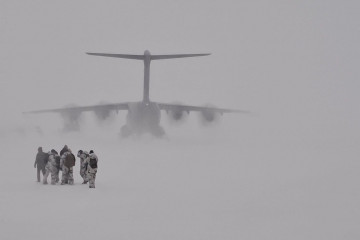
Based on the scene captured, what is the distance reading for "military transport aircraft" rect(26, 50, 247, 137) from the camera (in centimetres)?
4784

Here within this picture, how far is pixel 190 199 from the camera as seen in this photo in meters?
21.7

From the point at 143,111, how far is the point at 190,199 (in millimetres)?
26304

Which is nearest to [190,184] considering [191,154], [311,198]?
[311,198]

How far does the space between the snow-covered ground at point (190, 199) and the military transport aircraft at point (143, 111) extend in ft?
28.5

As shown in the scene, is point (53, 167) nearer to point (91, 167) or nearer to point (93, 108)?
point (91, 167)

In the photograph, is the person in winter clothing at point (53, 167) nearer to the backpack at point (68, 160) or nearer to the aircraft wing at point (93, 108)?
the backpack at point (68, 160)

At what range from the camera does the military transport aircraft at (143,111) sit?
4784 cm

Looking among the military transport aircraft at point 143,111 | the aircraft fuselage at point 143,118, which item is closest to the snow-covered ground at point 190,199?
the aircraft fuselage at point 143,118

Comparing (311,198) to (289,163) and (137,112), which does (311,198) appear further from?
(137,112)

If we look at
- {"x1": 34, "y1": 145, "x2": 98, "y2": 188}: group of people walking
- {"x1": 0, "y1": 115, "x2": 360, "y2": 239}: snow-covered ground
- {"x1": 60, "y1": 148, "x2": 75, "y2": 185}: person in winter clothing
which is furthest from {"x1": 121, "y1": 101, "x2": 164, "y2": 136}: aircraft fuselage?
{"x1": 60, "y1": 148, "x2": 75, "y2": 185}: person in winter clothing

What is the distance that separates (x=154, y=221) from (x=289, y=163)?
18.0 m

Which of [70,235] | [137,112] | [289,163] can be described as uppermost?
[137,112]

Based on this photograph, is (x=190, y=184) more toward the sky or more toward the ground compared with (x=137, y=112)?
more toward the ground

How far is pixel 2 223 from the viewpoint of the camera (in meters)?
17.1
